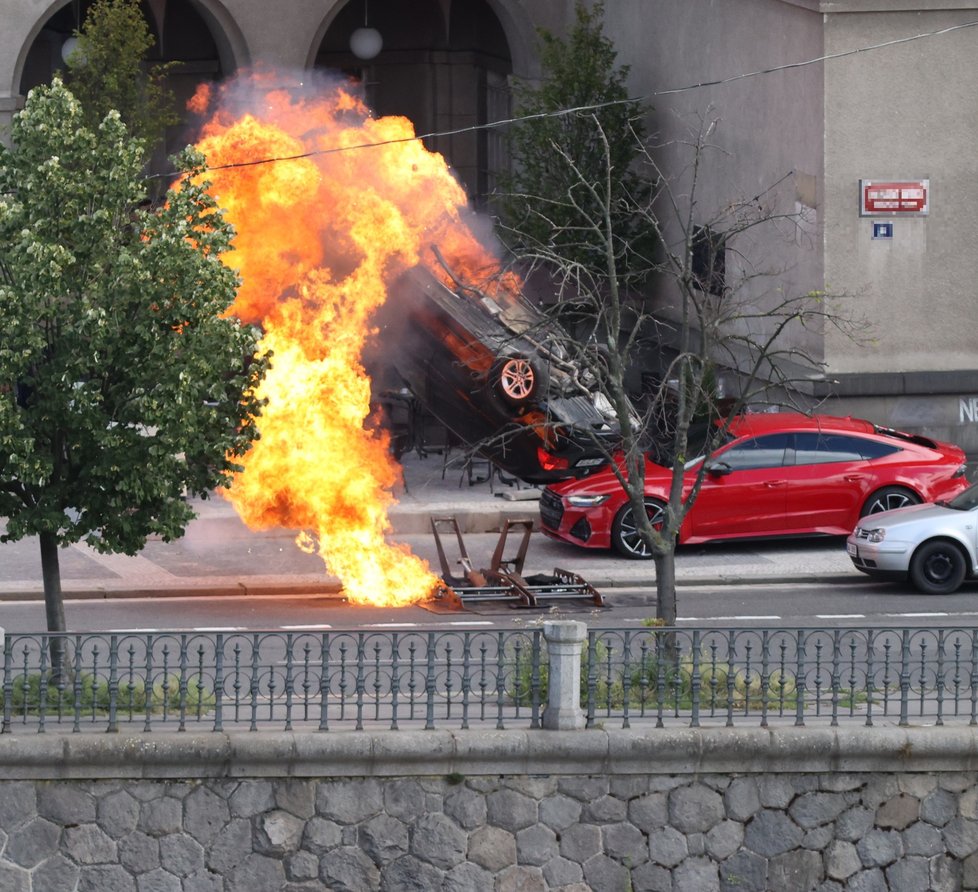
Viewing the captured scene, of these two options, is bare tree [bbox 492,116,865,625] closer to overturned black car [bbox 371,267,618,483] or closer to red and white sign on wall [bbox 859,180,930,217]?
overturned black car [bbox 371,267,618,483]

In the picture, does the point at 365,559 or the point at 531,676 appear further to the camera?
the point at 365,559

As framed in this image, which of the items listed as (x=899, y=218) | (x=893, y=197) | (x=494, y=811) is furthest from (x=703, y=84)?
(x=494, y=811)

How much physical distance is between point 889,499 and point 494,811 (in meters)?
11.1

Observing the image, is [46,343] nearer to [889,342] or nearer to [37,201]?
[37,201]

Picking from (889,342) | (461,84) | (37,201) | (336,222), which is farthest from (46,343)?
(461,84)

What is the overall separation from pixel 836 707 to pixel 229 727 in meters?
3.89

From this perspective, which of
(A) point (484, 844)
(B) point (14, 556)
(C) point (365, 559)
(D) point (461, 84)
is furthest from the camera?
(D) point (461, 84)

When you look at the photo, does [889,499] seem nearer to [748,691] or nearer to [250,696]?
[748,691]

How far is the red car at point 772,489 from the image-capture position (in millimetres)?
21250

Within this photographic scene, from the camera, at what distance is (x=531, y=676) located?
39.9 ft

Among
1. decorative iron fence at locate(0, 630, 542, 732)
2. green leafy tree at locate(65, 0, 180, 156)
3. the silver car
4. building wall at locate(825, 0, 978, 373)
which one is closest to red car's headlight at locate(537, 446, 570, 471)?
building wall at locate(825, 0, 978, 373)

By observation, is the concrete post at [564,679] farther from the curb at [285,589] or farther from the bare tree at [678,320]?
the curb at [285,589]

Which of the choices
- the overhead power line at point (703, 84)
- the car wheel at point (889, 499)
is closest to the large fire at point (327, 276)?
the overhead power line at point (703, 84)

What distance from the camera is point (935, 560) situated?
19094 mm
